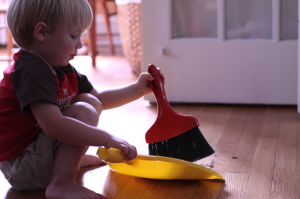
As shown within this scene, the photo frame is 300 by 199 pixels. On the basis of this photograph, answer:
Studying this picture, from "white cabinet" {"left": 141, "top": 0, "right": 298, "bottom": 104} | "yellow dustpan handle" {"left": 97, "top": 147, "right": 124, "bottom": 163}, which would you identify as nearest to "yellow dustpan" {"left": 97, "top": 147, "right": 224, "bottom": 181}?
"yellow dustpan handle" {"left": 97, "top": 147, "right": 124, "bottom": 163}

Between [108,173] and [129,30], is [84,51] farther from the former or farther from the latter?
[108,173]

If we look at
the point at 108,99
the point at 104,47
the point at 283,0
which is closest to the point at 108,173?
the point at 108,99

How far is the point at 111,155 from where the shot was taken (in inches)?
27.1

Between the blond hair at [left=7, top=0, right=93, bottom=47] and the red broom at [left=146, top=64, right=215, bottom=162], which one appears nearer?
the blond hair at [left=7, top=0, right=93, bottom=47]

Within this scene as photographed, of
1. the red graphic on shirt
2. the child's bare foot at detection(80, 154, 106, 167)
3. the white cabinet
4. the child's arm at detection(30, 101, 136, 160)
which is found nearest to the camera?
the child's arm at detection(30, 101, 136, 160)

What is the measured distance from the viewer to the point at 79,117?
2.40 ft

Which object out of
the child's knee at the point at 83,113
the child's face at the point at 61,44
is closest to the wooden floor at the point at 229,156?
the child's knee at the point at 83,113

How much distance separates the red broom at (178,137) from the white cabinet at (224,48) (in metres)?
0.56

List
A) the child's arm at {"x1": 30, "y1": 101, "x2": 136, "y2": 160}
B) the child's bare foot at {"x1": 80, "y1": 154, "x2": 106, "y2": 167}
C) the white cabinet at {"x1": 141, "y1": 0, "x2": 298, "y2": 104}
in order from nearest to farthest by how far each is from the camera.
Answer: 1. the child's arm at {"x1": 30, "y1": 101, "x2": 136, "y2": 160}
2. the child's bare foot at {"x1": 80, "y1": 154, "x2": 106, "y2": 167}
3. the white cabinet at {"x1": 141, "y1": 0, "x2": 298, "y2": 104}

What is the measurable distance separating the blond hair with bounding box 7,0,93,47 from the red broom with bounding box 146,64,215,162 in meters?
0.27

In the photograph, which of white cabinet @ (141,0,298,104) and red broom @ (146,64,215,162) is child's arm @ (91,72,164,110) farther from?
white cabinet @ (141,0,298,104)

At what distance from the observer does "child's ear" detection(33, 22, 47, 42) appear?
69 centimetres

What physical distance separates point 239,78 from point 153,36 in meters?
0.34

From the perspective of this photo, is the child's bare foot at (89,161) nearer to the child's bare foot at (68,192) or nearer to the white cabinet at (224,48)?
the child's bare foot at (68,192)
